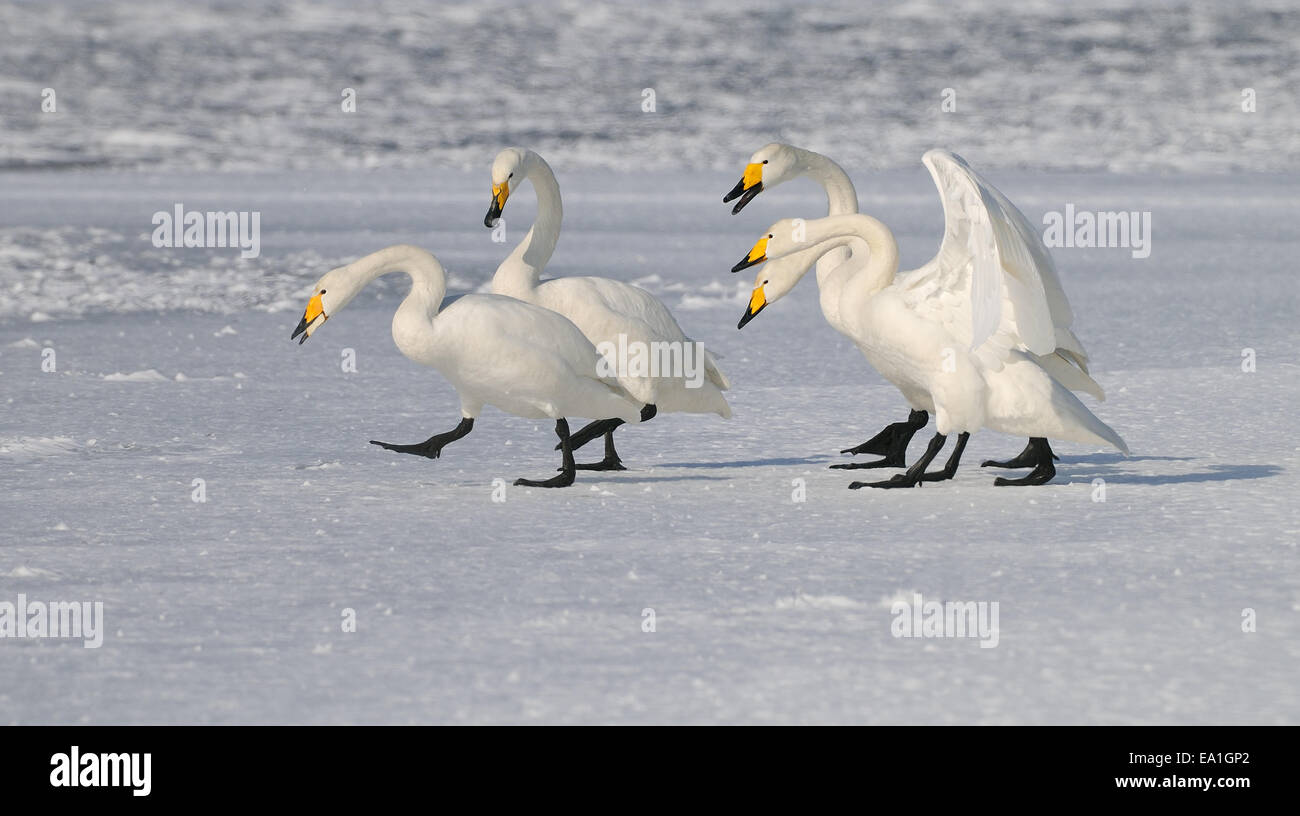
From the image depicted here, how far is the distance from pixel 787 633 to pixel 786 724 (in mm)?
635

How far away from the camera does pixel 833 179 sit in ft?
21.4

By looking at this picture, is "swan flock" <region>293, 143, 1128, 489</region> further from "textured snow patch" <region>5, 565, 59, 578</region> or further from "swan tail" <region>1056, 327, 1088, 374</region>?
"textured snow patch" <region>5, 565, 59, 578</region>

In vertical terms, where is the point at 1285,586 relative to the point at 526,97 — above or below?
below

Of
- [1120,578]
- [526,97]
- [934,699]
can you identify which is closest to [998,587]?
[1120,578]

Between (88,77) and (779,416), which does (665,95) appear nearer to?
(88,77)

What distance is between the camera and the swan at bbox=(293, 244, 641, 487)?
17.7 ft

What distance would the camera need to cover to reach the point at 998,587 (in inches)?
166

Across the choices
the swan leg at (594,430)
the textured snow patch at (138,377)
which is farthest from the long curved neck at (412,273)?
the textured snow patch at (138,377)

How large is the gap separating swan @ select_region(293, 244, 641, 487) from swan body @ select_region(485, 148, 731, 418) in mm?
188

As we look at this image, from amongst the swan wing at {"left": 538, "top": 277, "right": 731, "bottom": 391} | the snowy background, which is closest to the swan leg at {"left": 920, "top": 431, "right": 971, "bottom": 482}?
the snowy background

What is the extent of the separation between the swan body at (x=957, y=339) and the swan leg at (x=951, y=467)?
9 cm

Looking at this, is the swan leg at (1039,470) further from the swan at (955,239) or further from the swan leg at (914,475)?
the swan leg at (914,475)

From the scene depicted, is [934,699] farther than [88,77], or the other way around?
[88,77]

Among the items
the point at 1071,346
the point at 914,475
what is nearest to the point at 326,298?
the point at 914,475
